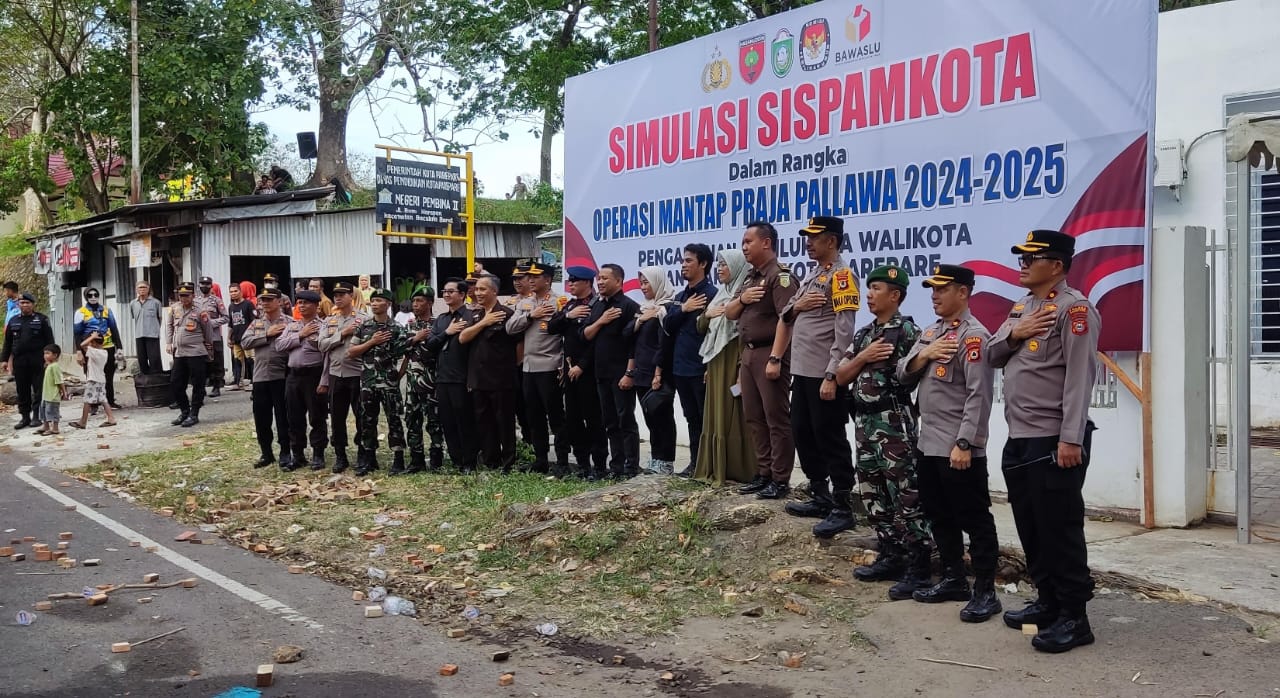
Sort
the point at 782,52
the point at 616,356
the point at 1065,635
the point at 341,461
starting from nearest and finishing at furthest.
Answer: the point at 1065,635
the point at 616,356
the point at 782,52
the point at 341,461

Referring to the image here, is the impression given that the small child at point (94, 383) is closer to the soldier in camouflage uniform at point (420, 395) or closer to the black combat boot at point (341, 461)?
the black combat boot at point (341, 461)

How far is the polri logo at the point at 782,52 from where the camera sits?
32.8ft

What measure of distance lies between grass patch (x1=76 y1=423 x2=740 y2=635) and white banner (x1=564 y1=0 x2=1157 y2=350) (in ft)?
10.1

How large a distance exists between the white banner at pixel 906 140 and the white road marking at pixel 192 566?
5.19m

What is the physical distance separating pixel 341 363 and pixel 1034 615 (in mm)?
6981

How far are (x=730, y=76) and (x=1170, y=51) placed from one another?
553 centimetres

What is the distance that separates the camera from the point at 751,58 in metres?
10.4

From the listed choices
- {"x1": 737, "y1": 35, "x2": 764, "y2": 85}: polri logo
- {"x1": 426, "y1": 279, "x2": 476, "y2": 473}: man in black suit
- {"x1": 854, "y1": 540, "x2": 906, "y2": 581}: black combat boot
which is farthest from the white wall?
{"x1": 426, "y1": 279, "x2": 476, "y2": 473}: man in black suit

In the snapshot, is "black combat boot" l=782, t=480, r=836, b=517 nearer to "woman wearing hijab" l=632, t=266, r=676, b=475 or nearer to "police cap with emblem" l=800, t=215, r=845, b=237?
"police cap with emblem" l=800, t=215, r=845, b=237

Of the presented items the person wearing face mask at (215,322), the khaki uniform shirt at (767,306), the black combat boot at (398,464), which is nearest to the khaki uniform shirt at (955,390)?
the khaki uniform shirt at (767,306)

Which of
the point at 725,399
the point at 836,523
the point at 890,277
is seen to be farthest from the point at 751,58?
the point at 836,523

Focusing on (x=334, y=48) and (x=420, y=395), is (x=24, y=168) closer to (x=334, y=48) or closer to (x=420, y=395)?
(x=334, y=48)

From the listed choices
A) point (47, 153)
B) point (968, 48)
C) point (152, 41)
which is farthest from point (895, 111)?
point (47, 153)

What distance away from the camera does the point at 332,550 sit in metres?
7.70
